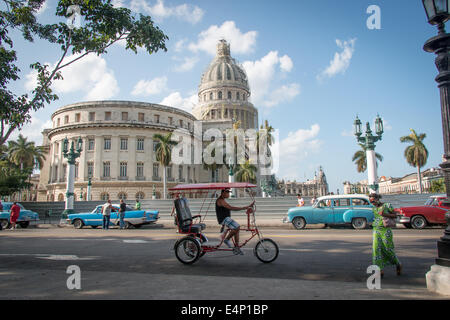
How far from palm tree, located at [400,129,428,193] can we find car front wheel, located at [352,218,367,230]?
1277 inches

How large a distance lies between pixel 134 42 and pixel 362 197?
13294mm

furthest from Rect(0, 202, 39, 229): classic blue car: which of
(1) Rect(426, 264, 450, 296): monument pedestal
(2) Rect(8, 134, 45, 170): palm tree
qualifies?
(2) Rect(8, 134, 45, 170): palm tree

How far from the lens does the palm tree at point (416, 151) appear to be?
42375mm

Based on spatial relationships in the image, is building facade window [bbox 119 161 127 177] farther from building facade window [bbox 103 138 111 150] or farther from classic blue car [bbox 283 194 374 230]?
classic blue car [bbox 283 194 374 230]

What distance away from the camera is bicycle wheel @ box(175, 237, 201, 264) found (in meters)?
7.62

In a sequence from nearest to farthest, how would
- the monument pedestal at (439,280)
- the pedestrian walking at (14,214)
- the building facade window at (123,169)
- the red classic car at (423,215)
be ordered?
the monument pedestal at (439,280) < the red classic car at (423,215) < the pedestrian walking at (14,214) < the building facade window at (123,169)

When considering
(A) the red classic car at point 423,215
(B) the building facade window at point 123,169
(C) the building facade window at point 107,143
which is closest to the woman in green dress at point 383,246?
(A) the red classic car at point 423,215

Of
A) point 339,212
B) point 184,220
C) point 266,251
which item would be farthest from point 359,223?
point 184,220

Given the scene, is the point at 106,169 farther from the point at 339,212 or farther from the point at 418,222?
the point at 418,222

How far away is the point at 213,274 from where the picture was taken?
6602 mm

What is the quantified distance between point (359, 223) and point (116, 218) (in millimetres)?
14652

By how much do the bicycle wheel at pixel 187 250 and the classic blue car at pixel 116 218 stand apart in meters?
12.5

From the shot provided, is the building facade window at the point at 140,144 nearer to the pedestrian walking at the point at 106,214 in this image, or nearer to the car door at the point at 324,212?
the pedestrian walking at the point at 106,214

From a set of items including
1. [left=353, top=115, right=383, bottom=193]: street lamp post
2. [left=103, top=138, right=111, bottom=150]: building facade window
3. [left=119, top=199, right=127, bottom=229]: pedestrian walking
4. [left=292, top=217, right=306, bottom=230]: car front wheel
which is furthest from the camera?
[left=103, top=138, right=111, bottom=150]: building facade window
